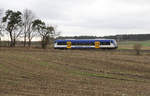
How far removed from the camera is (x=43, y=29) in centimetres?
5938

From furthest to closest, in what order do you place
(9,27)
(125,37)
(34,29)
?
1. (125,37)
2. (34,29)
3. (9,27)

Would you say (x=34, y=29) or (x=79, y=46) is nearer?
(x=79, y=46)

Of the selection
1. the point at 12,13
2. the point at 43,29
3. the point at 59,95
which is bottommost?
the point at 59,95

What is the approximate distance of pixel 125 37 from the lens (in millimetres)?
121125

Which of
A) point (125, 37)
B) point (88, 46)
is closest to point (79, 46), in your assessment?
point (88, 46)

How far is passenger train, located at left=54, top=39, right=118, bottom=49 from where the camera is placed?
47.1 meters

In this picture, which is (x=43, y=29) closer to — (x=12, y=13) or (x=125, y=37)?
(x=12, y=13)

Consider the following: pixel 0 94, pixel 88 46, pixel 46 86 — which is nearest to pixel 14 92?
pixel 0 94

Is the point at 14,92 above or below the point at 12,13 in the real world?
below

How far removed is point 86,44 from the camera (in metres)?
48.6

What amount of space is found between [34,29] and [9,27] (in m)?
7.06

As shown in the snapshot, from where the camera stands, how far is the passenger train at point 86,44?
47.1 m

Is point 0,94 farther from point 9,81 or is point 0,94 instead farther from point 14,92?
point 9,81

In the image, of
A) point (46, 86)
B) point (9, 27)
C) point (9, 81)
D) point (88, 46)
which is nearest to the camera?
point (46, 86)
